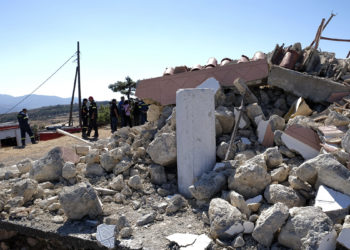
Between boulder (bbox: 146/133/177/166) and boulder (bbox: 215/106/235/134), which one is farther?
boulder (bbox: 215/106/235/134)

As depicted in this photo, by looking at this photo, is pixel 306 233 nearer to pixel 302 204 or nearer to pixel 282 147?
pixel 302 204

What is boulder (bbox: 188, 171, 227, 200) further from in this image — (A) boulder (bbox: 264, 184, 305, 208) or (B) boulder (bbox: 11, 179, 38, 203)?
(B) boulder (bbox: 11, 179, 38, 203)

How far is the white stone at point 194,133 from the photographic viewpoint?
390cm

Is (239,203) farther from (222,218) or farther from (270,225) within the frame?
(270,225)

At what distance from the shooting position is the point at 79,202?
352 centimetres

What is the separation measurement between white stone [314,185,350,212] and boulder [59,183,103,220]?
272 cm

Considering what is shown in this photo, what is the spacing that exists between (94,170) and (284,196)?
10.8ft

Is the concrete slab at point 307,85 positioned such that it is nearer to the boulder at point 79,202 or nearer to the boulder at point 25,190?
the boulder at point 79,202

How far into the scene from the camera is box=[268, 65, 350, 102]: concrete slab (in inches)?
193

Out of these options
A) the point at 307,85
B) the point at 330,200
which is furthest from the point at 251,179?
the point at 307,85

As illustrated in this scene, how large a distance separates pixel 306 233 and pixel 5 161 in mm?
8654

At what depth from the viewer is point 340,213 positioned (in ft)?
8.74

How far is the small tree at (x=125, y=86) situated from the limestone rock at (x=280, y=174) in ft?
71.5

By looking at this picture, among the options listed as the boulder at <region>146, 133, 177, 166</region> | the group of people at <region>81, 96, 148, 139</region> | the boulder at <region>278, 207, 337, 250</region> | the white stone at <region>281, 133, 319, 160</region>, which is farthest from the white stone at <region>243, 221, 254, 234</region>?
the group of people at <region>81, 96, 148, 139</region>
